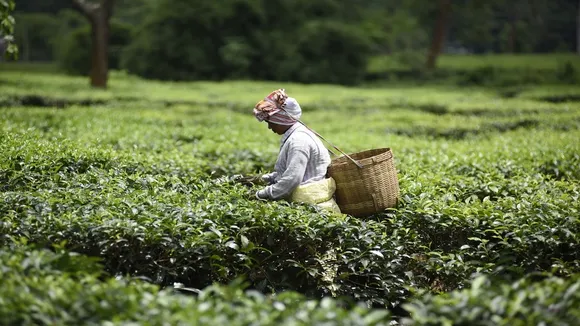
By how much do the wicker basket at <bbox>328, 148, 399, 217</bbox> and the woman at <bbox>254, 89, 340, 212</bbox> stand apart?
80mm

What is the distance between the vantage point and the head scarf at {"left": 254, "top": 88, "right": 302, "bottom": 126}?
16.9 feet

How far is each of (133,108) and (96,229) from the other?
10125 millimetres

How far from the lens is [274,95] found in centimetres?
515

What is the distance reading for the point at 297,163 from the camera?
493 centimetres

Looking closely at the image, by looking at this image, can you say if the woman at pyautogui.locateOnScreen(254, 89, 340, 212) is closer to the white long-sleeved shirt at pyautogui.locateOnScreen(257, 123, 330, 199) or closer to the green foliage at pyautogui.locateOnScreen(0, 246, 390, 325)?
the white long-sleeved shirt at pyautogui.locateOnScreen(257, 123, 330, 199)

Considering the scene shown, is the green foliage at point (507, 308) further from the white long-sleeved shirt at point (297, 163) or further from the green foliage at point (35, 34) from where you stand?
the green foliage at point (35, 34)

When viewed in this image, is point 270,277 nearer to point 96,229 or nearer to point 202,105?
point 96,229

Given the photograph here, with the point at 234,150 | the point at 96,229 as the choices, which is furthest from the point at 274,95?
the point at 234,150

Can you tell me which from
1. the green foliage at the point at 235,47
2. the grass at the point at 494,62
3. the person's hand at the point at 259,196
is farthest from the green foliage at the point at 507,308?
the grass at the point at 494,62

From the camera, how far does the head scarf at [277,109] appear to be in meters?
5.16

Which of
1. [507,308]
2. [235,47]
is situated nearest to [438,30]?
[235,47]

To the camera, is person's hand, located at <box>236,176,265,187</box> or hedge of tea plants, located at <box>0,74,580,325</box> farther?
person's hand, located at <box>236,176,265,187</box>

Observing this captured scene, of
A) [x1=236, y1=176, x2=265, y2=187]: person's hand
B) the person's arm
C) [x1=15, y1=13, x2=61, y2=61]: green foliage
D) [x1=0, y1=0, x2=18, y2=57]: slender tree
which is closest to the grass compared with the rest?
[x1=15, y1=13, x2=61, y2=61]: green foliage

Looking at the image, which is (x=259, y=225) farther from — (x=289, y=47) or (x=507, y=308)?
(x=289, y=47)
